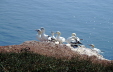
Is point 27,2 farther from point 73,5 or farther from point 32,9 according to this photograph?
point 73,5


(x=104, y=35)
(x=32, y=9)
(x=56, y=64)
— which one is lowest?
(x=56, y=64)

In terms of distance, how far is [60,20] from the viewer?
18.2m

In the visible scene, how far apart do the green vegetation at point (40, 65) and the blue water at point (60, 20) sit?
23.3 feet

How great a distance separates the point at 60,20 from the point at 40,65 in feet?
38.2

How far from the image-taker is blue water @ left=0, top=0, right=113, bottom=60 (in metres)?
15.8

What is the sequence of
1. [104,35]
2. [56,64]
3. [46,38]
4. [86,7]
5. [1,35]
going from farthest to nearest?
[86,7]
[104,35]
[1,35]
[46,38]
[56,64]

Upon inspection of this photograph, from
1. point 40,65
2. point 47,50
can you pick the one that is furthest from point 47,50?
point 40,65

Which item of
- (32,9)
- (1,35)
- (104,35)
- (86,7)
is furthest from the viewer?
(86,7)

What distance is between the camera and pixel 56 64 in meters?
7.03

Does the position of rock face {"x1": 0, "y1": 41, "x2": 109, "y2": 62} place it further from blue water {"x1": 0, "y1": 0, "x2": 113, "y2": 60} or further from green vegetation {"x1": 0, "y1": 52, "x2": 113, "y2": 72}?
blue water {"x1": 0, "y1": 0, "x2": 113, "y2": 60}

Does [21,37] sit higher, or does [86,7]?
[86,7]

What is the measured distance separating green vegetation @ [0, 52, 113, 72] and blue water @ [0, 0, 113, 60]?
7.11m

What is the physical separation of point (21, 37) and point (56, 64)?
8770 mm

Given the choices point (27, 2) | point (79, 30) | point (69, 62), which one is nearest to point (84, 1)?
point (27, 2)
